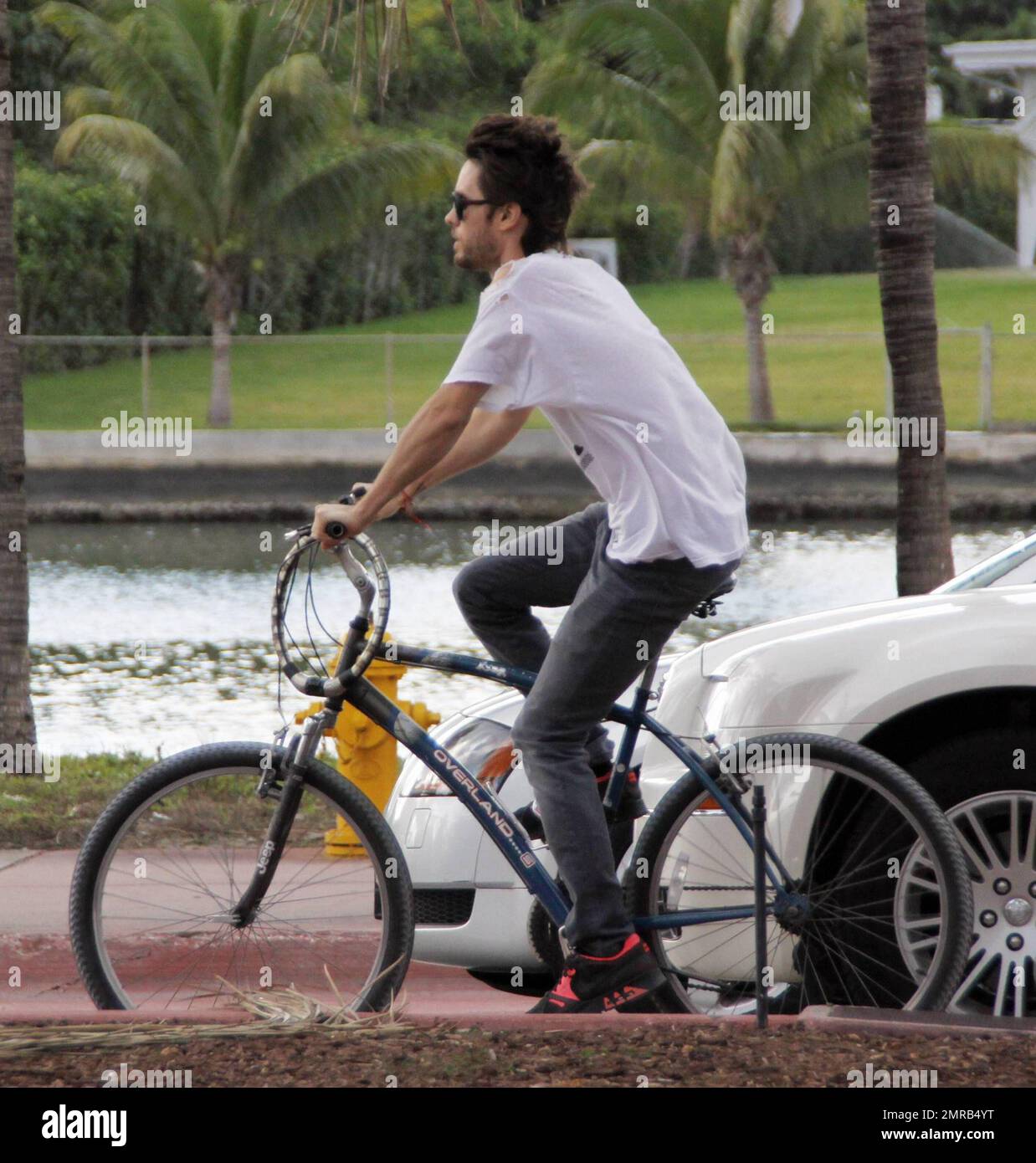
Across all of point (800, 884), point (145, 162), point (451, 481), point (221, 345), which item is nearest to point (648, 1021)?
point (800, 884)

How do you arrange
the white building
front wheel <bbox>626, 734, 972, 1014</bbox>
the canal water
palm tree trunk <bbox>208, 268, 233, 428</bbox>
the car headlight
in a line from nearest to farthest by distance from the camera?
front wheel <bbox>626, 734, 972, 1014</bbox> → the car headlight → the canal water → palm tree trunk <bbox>208, 268, 233, 428</bbox> → the white building

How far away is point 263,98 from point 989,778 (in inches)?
1048

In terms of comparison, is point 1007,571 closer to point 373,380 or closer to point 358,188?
point 358,188

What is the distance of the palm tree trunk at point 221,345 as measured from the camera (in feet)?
99.3

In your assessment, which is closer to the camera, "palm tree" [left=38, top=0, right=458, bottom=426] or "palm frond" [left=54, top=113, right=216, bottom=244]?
"palm frond" [left=54, top=113, right=216, bottom=244]

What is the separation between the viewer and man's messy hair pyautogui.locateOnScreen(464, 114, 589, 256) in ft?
13.4

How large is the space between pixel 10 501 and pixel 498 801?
15.6 ft

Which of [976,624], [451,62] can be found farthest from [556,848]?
[451,62]

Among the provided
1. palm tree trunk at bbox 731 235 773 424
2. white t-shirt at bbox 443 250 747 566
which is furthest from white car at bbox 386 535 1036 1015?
palm tree trunk at bbox 731 235 773 424

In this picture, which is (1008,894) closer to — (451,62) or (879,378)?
(879,378)

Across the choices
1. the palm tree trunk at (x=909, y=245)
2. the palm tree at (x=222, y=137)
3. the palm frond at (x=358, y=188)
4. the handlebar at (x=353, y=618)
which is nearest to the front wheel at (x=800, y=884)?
the handlebar at (x=353, y=618)

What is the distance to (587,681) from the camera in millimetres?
4039

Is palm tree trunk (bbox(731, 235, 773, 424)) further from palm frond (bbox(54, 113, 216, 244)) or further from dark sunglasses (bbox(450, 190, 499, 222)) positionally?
dark sunglasses (bbox(450, 190, 499, 222))

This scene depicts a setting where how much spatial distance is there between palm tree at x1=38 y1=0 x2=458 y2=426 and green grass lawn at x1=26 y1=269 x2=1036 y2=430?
2.37 meters
